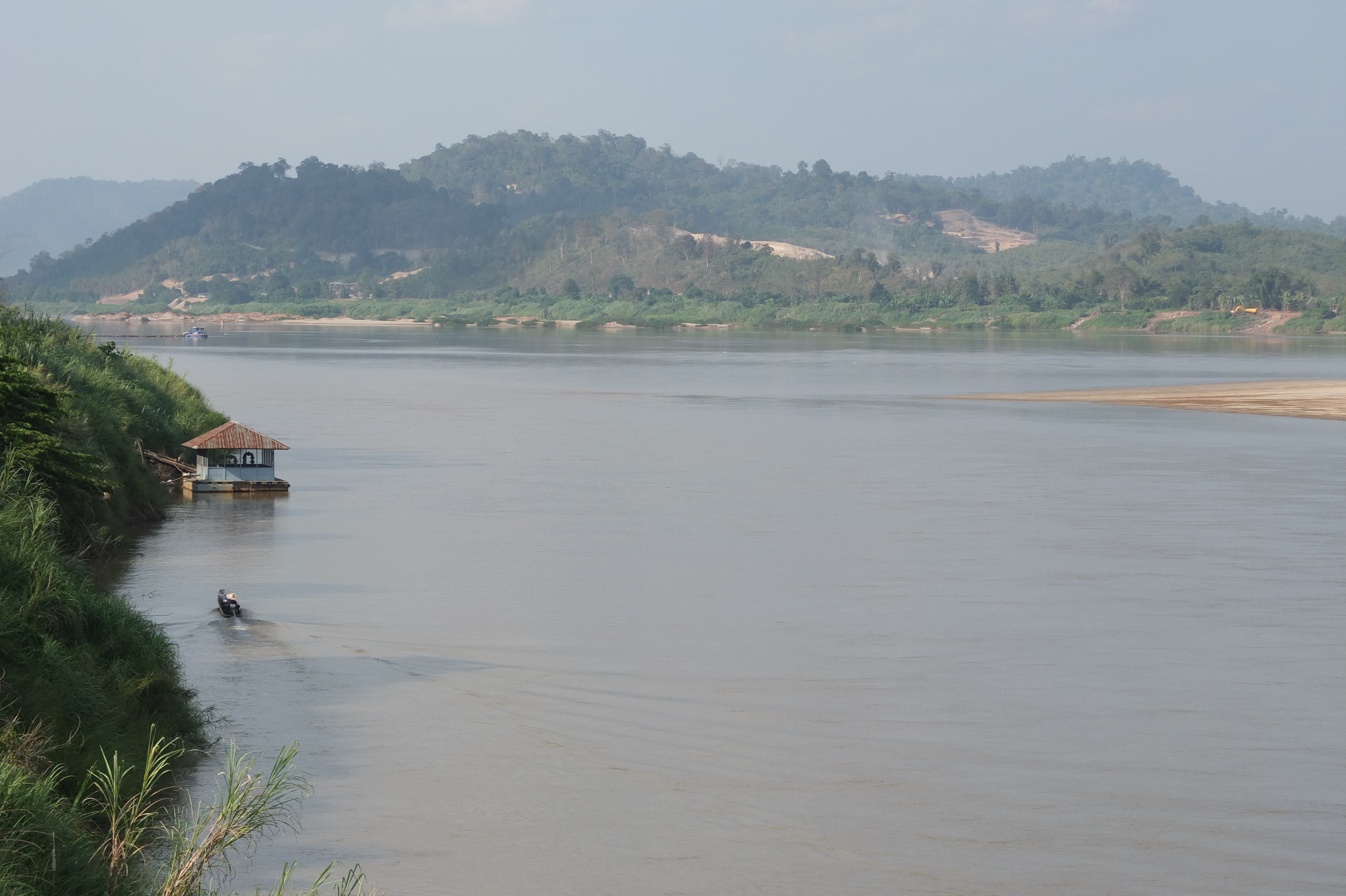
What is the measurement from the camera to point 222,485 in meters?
24.9

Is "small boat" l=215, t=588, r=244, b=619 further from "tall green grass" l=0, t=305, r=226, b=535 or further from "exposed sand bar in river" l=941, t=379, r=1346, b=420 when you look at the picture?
"exposed sand bar in river" l=941, t=379, r=1346, b=420

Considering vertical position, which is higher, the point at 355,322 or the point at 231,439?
the point at 355,322

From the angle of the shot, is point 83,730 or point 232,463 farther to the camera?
point 232,463

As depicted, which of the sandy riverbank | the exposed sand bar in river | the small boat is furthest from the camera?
the sandy riverbank

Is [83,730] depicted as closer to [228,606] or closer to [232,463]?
[228,606]

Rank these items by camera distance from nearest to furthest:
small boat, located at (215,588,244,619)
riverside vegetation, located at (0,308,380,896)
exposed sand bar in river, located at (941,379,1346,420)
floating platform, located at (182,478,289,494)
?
riverside vegetation, located at (0,308,380,896), small boat, located at (215,588,244,619), floating platform, located at (182,478,289,494), exposed sand bar in river, located at (941,379,1346,420)

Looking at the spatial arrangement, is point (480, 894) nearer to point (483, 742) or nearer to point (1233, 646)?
point (483, 742)

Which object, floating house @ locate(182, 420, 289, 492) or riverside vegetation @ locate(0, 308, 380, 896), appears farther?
floating house @ locate(182, 420, 289, 492)

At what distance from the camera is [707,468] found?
3041 centimetres

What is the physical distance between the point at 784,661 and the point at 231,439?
44.2 ft

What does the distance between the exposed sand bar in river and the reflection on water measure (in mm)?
11992

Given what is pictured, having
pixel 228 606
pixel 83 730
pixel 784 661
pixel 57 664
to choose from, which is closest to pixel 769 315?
pixel 228 606

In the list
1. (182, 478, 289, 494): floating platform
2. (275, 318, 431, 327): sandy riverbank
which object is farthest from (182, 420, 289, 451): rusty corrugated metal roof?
(275, 318, 431, 327): sandy riverbank

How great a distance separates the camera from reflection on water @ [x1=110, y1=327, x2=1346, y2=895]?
9.76m
